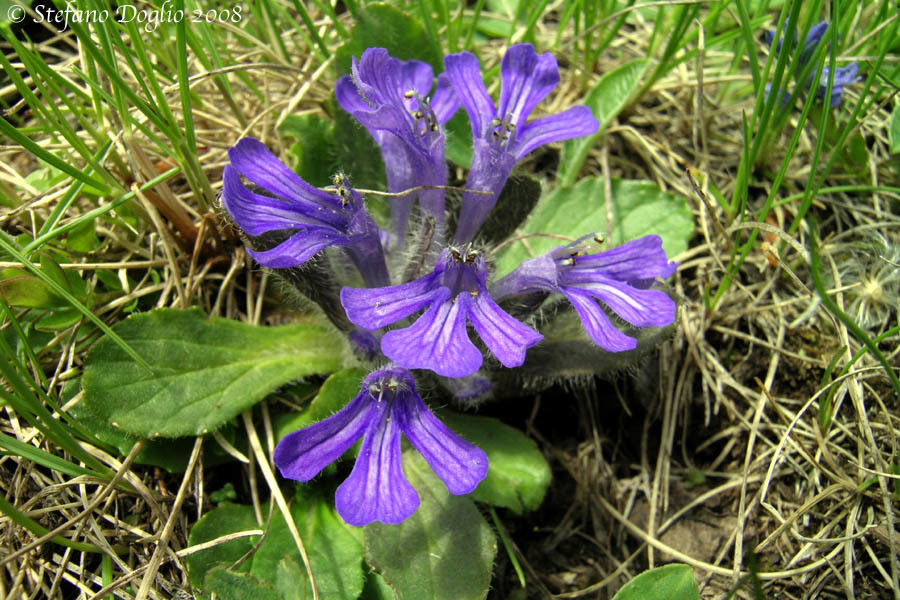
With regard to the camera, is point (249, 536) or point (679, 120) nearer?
point (249, 536)

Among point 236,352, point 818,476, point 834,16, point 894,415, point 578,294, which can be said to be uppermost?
point 834,16

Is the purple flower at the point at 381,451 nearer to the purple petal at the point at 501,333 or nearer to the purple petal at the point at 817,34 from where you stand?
the purple petal at the point at 501,333

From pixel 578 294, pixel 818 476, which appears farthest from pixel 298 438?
pixel 818 476

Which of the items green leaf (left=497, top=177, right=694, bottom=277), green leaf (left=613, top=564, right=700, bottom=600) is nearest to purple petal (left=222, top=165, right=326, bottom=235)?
green leaf (left=497, top=177, right=694, bottom=277)

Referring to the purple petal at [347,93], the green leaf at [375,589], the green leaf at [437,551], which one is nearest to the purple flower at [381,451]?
the green leaf at [437,551]

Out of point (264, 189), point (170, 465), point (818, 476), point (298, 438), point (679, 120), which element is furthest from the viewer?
point (679, 120)

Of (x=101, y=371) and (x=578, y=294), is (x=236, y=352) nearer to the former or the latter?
(x=101, y=371)

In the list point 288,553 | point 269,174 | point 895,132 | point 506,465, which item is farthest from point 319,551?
point 895,132
